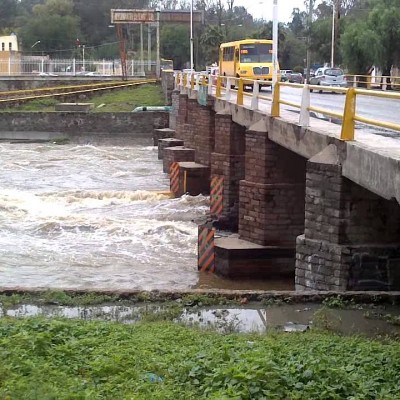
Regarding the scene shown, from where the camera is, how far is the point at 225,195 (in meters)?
20.2

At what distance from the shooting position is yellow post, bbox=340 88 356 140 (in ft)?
33.7

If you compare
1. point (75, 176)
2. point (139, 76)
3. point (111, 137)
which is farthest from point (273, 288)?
point (139, 76)

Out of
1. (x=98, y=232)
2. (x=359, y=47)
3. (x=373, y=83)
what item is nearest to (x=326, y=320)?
(x=98, y=232)

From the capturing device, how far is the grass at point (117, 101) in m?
47.3

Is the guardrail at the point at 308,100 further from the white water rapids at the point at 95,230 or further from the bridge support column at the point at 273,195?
the white water rapids at the point at 95,230

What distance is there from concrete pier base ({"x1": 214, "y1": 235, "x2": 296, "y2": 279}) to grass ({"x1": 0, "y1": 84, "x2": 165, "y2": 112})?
3264cm

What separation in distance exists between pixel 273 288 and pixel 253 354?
22.7 feet

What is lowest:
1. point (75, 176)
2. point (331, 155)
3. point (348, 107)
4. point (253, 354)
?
point (75, 176)

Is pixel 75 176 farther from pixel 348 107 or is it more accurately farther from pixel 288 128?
pixel 348 107

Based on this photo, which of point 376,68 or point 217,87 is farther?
point 376,68

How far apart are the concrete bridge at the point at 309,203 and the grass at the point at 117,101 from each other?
27.7 m

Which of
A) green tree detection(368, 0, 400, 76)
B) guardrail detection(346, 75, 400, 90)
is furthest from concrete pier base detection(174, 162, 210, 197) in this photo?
green tree detection(368, 0, 400, 76)

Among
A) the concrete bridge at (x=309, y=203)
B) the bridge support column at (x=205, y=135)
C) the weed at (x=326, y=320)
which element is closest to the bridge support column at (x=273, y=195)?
the concrete bridge at (x=309, y=203)

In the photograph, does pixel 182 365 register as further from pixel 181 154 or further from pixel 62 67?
pixel 62 67
